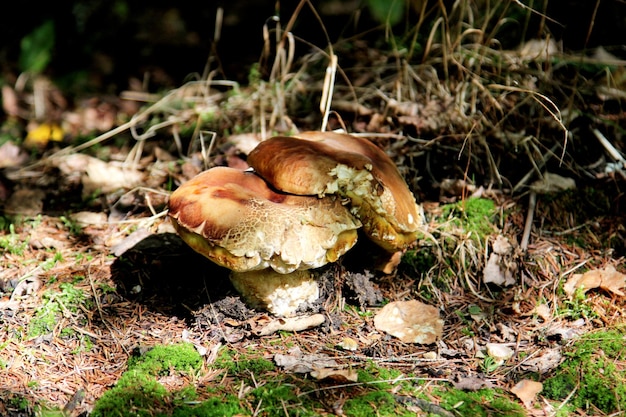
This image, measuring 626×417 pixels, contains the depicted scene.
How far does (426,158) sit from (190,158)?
1.77m

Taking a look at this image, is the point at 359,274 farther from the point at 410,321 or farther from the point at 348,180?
the point at 348,180

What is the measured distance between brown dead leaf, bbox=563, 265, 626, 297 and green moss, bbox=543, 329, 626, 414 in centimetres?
38

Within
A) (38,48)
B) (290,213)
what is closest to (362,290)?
(290,213)

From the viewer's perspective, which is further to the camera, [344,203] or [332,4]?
[332,4]

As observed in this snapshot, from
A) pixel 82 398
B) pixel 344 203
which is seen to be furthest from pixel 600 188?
pixel 82 398

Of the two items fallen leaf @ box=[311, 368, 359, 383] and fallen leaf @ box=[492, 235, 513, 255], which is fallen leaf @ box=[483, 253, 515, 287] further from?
fallen leaf @ box=[311, 368, 359, 383]

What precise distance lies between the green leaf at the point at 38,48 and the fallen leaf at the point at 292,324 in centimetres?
496

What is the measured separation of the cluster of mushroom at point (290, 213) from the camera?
254 centimetres

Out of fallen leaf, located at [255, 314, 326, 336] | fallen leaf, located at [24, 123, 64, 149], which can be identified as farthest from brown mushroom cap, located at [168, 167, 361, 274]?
fallen leaf, located at [24, 123, 64, 149]

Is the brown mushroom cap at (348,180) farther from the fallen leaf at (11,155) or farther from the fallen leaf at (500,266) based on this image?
the fallen leaf at (11,155)

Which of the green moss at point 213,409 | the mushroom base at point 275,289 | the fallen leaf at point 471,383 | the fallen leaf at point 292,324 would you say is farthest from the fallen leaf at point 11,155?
the fallen leaf at point 471,383

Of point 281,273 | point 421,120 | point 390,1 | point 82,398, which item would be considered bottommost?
point 82,398

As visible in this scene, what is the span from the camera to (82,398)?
2475 millimetres

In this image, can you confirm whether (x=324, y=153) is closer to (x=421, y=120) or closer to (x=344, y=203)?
(x=344, y=203)
